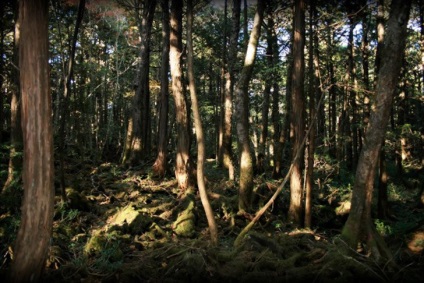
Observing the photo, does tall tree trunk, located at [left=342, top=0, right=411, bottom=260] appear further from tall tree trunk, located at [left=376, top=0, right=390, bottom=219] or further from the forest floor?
tall tree trunk, located at [left=376, top=0, right=390, bottom=219]

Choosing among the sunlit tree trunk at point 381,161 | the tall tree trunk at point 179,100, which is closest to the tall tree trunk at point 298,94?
the sunlit tree trunk at point 381,161

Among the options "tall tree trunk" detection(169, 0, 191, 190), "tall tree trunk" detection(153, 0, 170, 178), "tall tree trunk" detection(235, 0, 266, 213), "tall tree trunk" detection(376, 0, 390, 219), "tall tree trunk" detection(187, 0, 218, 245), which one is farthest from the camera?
"tall tree trunk" detection(153, 0, 170, 178)

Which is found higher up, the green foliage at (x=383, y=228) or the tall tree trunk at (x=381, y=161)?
the tall tree trunk at (x=381, y=161)

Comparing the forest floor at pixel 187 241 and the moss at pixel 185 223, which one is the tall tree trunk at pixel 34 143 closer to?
the forest floor at pixel 187 241

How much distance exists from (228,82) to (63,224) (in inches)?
376

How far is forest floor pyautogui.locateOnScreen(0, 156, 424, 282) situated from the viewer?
523 cm

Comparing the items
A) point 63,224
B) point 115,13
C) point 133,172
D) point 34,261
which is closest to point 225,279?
point 34,261

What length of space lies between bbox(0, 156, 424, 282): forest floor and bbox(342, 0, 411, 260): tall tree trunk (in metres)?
0.32

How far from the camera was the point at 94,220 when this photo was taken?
8.83 meters

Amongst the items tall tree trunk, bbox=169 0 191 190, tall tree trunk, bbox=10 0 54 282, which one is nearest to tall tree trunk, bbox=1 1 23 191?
tall tree trunk, bbox=169 0 191 190

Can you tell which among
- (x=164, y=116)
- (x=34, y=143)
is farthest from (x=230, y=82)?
(x=34, y=143)

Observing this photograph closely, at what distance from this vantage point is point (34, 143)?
461 cm

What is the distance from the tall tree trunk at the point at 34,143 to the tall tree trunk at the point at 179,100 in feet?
19.9

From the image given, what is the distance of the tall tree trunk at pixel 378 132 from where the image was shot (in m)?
6.13
